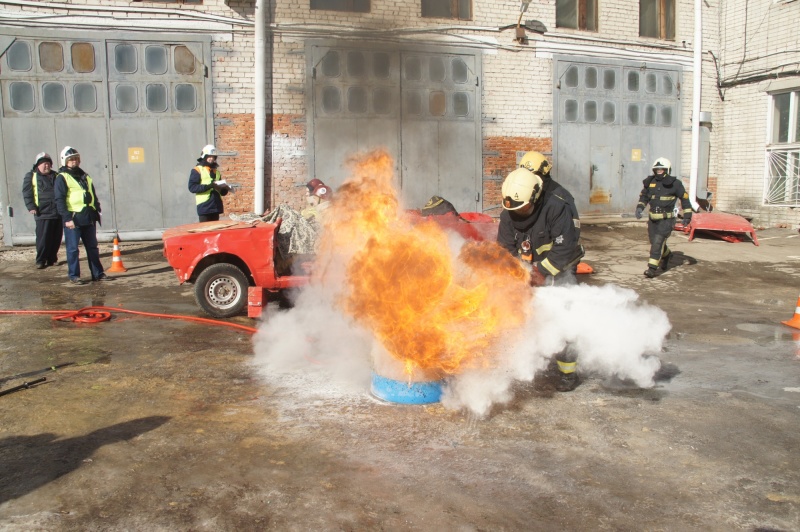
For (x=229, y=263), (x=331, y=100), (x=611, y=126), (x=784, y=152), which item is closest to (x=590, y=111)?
(x=611, y=126)

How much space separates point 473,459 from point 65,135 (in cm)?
1202

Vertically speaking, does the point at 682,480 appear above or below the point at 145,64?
below

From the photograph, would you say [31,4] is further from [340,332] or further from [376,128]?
[340,332]

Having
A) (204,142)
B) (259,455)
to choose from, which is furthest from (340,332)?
(204,142)

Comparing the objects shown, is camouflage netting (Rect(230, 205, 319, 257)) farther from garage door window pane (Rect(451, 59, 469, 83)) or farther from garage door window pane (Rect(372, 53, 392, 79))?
garage door window pane (Rect(451, 59, 469, 83))

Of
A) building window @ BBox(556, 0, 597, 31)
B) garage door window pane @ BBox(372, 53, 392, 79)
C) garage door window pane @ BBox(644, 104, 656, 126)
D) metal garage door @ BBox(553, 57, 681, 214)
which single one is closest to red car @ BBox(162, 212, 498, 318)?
garage door window pane @ BBox(372, 53, 392, 79)

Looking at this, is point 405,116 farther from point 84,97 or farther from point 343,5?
point 84,97

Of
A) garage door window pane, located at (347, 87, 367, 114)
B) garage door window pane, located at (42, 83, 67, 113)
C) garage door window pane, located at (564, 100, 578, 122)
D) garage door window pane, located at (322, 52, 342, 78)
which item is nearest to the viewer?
garage door window pane, located at (42, 83, 67, 113)

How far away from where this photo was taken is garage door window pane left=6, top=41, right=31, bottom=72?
40.9ft

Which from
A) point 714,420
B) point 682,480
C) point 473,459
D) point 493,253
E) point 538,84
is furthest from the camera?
point 538,84

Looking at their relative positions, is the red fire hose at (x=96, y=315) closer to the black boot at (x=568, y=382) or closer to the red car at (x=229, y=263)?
the red car at (x=229, y=263)

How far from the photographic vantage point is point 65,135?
1288 cm

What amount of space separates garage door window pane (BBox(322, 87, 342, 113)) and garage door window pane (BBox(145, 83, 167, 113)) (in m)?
3.30

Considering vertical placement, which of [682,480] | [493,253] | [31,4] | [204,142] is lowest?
[682,480]
